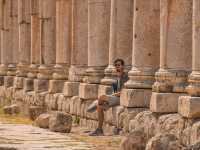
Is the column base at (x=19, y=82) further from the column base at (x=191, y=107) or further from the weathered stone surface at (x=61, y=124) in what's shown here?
the column base at (x=191, y=107)

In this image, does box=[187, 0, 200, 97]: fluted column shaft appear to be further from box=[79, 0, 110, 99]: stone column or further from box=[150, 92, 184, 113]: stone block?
box=[79, 0, 110, 99]: stone column

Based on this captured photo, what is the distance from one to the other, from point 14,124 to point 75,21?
3.55m

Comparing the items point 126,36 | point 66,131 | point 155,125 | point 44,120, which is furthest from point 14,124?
point 155,125

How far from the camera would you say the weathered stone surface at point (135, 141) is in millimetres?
11837

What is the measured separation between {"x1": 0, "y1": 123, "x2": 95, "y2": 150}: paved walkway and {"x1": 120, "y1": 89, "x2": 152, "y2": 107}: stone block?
1.54 metres

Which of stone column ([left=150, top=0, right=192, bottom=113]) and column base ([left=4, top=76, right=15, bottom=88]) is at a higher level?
stone column ([left=150, top=0, right=192, bottom=113])

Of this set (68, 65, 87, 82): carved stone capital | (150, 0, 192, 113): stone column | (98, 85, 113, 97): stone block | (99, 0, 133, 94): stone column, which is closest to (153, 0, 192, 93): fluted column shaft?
(150, 0, 192, 113): stone column

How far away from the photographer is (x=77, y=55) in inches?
810

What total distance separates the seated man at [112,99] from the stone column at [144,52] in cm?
57

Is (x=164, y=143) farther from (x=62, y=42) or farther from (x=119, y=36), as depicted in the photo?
(x=62, y=42)

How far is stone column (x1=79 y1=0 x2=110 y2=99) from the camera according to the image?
18.2m

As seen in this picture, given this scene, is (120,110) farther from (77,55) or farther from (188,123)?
(77,55)

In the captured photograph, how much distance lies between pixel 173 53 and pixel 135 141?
2.36m

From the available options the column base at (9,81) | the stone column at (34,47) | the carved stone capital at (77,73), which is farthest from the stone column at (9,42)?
the carved stone capital at (77,73)
